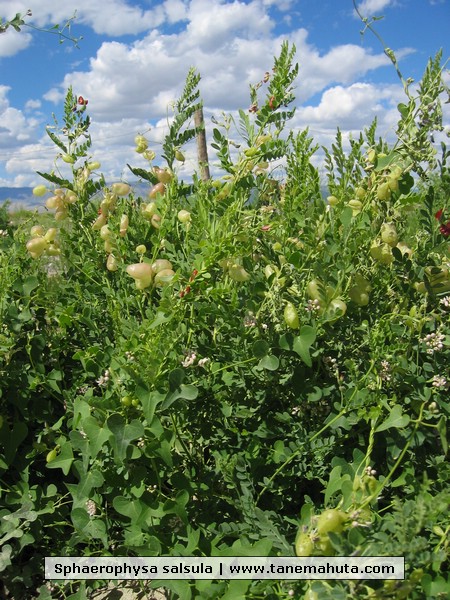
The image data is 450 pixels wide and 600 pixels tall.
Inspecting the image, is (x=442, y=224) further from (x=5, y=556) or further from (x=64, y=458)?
(x=5, y=556)

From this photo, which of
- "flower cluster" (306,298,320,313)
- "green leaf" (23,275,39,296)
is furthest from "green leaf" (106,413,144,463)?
"green leaf" (23,275,39,296)

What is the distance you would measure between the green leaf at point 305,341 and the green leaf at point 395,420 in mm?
212

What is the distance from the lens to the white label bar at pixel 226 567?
98 centimetres

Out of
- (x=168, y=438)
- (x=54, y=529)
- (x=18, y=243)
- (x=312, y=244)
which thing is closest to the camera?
(x=168, y=438)

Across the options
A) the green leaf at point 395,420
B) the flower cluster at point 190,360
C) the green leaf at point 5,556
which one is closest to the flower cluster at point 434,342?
the green leaf at point 395,420

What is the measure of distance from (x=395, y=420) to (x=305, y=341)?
27 centimetres

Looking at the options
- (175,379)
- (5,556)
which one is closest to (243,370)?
(175,379)

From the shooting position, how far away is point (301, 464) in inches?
56.1

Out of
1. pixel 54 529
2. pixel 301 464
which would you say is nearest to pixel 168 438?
pixel 301 464

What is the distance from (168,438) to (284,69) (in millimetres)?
1058

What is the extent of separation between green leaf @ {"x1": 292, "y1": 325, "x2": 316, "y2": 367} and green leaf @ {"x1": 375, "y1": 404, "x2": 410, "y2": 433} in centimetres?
21

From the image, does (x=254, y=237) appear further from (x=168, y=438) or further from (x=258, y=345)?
(x=168, y=438)

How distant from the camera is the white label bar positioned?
38.5 inches

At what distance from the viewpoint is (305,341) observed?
4.34 ft
